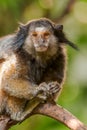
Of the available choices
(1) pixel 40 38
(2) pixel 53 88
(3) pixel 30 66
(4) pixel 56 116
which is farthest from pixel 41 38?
(4) pixel 56 116

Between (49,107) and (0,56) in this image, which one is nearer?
(49,107)

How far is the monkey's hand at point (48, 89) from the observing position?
4801 mm

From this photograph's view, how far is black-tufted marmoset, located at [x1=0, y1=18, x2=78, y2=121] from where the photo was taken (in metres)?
4.91

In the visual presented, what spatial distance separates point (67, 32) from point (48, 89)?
11.3 ft

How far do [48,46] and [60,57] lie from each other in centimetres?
18

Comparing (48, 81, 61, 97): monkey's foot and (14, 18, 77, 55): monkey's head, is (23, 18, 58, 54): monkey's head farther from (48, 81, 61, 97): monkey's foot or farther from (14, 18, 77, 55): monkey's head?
(48, 81, 61, 97): monkey's foot

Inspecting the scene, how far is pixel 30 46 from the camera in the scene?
500cm

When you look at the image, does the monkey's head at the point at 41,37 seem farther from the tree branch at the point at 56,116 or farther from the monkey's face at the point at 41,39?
the tree branch at the point at 56,116

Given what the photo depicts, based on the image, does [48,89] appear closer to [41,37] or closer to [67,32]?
[41,37]

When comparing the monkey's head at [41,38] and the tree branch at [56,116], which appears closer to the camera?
the tree branch at [56,116]

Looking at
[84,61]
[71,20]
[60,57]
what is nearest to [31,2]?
[71,20]

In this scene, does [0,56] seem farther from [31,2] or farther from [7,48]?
[31,2]

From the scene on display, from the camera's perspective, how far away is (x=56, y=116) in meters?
4.24

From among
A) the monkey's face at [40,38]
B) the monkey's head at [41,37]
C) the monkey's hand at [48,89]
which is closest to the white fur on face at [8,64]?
the monkey's head at [41,37]
